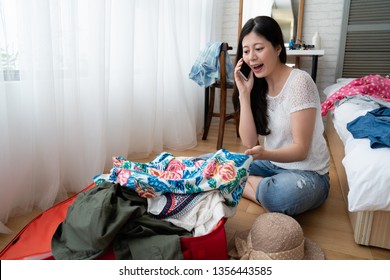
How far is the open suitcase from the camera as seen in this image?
816 mm

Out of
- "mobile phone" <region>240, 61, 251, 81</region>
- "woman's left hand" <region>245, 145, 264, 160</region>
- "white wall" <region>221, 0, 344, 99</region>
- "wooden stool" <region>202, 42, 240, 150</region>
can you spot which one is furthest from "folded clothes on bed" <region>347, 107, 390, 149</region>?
"white wall" <region>221, 0, 344, 99</region>

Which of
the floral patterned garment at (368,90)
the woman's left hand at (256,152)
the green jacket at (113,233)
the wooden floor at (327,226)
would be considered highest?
the floral patterned garment at (368,90)

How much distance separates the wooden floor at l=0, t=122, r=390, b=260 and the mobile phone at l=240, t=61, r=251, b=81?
56 cm

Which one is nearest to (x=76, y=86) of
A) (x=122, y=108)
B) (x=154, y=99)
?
(x=122, y=108)

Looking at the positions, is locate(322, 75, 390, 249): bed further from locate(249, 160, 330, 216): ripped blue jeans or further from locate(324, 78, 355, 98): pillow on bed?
locate(324, 78, 355, 98): pillow on bed

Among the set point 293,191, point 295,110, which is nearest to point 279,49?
point 295,110

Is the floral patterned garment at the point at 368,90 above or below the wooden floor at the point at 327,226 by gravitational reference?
above

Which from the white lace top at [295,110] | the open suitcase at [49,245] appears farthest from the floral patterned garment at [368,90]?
the open suitcase at [49,245]

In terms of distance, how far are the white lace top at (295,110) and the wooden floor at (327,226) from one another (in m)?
0.20

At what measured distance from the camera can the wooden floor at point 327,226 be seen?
0.98 metres

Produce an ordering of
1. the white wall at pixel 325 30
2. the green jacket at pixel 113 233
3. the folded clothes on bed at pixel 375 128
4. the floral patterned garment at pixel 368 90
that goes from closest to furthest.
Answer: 1. the green jacket at pixel 113 233
2. the folded clothes on bed at pixel 375 128
3. the floral patterned garment at pixel 368 90
4. the white wall at pixel 325 30

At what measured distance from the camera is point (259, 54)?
3.61ft

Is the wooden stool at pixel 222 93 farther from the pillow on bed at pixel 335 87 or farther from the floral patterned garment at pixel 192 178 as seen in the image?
the floral patterned garment at pixel 192 178
